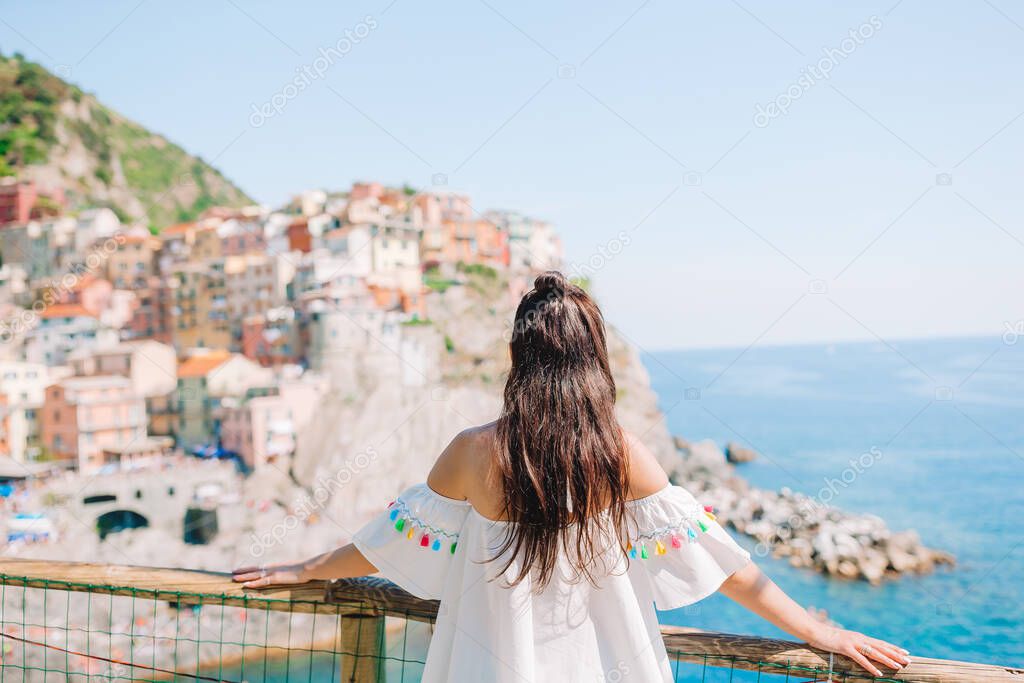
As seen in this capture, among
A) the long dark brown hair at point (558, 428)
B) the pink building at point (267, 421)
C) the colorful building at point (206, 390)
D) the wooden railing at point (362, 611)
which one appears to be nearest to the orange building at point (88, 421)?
the colorful building at point (206, 390)

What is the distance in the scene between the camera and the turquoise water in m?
18.1

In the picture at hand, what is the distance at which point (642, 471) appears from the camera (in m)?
1.13

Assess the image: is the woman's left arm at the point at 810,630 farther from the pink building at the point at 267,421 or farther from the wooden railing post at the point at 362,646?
the pink building at the point at 267,421

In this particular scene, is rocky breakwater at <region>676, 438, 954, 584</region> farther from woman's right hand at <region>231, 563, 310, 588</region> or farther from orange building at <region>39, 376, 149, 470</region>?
woman's right hand at <region>231, 563, 310, 588</region>

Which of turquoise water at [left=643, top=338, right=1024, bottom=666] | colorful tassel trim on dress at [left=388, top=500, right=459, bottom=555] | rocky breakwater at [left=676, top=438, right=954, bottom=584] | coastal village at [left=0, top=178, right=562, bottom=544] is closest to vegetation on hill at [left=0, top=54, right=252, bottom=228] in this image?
coastal village at [left=0, top=178, right=562, bottom=544]

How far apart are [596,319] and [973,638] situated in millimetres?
20679

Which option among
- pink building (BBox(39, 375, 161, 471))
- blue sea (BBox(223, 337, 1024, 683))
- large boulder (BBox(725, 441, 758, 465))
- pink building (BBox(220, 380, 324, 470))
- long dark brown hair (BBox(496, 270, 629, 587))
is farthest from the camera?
large boulder (BBox(725, 441, 758, 465))

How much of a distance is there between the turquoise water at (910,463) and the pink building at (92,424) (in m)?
17.3

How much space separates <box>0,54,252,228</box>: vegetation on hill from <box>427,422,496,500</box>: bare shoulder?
39286 mm

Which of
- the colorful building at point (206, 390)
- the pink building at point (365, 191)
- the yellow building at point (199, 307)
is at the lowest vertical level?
the colorful building at point (206, 390)

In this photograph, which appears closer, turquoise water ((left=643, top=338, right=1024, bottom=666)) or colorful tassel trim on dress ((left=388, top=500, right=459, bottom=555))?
colorful tassel trim on dress ((left=388, top=500, right=459, bottom=555))

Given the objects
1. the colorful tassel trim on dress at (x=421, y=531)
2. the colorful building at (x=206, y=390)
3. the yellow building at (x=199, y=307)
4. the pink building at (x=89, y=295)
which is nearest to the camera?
the colorful tassel trim on dress at (x=421, y=531)

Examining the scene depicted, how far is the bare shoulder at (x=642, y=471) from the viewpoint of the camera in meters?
1.12

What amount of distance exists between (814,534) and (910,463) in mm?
15904
